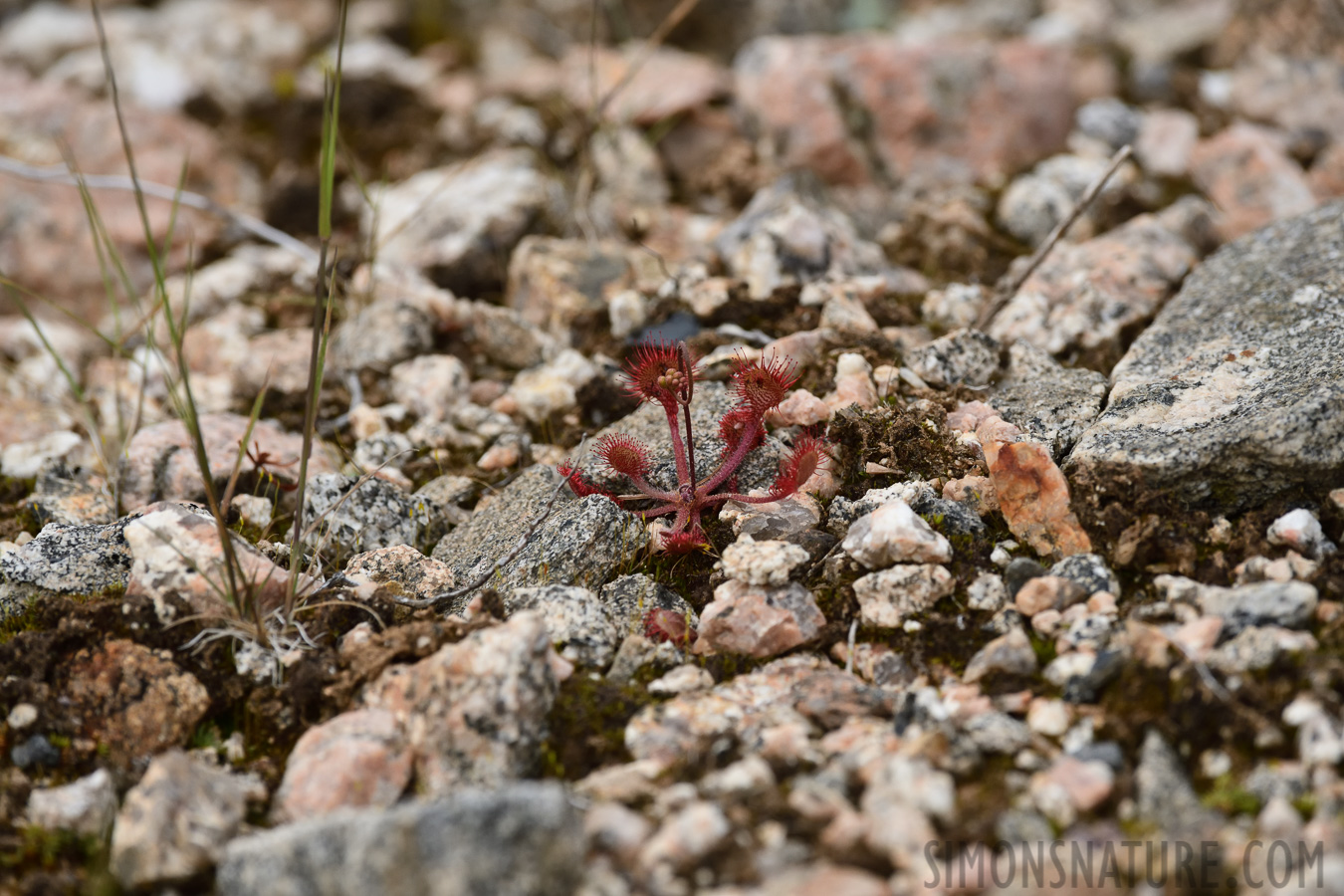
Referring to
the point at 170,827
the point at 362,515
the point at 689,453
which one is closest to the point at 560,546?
the point at 689,453

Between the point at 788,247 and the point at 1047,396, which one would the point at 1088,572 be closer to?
the point at 1047,396

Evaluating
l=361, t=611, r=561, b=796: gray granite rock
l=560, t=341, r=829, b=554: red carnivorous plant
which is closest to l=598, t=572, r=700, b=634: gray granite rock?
l=560, t=341, r=829, b=554: red carnivorous plant

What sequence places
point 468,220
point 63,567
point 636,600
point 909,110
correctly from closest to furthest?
point 636,600 < point 63,567 < point 468,220 < point 909,110

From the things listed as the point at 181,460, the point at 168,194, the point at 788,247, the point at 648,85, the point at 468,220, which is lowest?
the point at 181,460

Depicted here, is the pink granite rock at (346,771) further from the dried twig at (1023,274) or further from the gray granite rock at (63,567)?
the dried twig at (1023,274)

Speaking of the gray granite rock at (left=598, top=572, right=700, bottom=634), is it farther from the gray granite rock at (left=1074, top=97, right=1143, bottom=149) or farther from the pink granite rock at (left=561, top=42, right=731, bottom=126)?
the gray granite rock at (left=1074, top=97, right=1143, bottom=149)

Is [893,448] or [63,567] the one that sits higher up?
[893,448]

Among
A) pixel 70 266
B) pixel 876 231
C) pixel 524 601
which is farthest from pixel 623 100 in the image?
pixel 524 601
